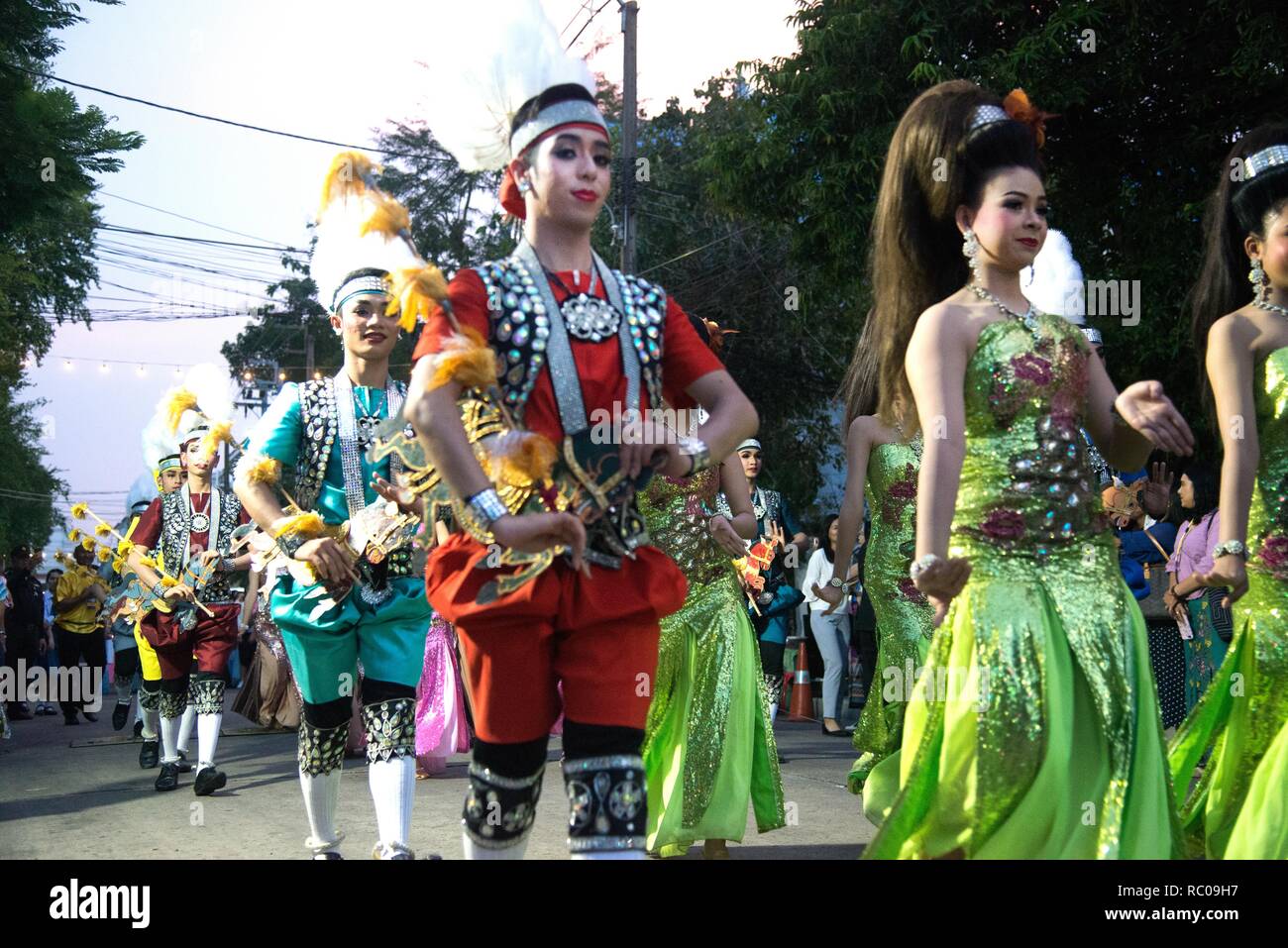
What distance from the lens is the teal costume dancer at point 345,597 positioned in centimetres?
570

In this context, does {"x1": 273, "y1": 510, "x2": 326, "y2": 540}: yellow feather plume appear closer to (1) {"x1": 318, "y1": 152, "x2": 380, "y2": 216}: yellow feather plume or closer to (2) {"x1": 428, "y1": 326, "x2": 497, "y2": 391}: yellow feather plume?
(1) {"x1": 318, "y1": 152, "x2": 380, "y2": 216}: yellow feather plume

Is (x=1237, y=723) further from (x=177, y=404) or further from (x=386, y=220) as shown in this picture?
(x=177, y=404)

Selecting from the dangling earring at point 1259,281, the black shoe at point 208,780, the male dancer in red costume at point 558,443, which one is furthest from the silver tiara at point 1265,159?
the black shoe at point 208,780

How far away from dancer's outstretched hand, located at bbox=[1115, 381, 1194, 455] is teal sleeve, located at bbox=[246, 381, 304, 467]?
311 centimetres

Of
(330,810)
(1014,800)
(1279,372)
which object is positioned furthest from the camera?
(330,810)

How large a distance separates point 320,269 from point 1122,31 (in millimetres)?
9847

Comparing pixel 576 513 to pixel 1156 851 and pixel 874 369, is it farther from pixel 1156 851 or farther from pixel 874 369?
pixel 874 369

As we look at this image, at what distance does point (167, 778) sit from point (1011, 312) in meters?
7.02

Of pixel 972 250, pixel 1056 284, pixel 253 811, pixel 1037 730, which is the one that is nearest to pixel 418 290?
pixel 972 250

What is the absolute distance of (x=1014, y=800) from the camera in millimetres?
3924

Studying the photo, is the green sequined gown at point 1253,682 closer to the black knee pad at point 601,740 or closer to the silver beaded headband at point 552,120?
the black knee pad at point 601,740

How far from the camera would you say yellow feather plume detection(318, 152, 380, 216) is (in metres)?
4.37

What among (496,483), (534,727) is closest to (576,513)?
(496,483)

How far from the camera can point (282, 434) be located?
5793mm
